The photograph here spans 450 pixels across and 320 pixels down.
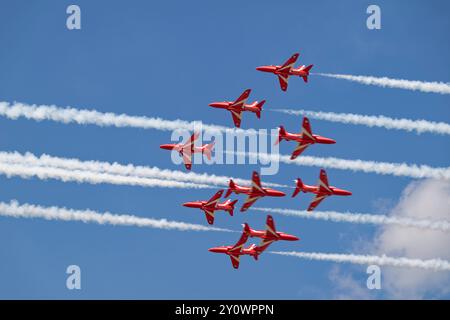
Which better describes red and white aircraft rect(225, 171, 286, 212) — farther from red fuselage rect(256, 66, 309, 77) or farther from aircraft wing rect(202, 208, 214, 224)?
red fuselage rect(256, 66, 309, 77)

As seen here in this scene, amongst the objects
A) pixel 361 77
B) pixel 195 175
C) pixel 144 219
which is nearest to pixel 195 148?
pixel 195 175

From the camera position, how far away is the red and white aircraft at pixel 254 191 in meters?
127

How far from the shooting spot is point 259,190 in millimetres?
127562

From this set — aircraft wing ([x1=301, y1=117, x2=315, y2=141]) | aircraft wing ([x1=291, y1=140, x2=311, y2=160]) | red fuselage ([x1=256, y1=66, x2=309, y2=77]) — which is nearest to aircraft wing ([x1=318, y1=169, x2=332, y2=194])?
aircraft wing ([x1=291, y1=140, x2=311, y2=160])

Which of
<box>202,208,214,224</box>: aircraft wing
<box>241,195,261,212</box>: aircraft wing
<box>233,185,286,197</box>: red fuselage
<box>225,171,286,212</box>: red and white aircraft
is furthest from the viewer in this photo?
<box>202,208,214,224</box>: aircraft wing

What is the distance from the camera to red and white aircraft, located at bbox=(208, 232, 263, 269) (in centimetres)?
13200

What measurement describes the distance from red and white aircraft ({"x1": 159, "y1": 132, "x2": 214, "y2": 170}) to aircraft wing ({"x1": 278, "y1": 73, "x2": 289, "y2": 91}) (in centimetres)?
1269

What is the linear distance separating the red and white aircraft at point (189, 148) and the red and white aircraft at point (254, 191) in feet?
17.7

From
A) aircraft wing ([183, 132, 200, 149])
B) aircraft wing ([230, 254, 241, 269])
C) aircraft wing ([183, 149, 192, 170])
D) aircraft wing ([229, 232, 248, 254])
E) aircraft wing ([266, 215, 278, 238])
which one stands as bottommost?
aircraft wing ([230, 254, 241, 269])

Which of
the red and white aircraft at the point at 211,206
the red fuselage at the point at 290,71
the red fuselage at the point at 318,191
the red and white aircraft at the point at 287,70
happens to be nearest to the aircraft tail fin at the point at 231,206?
the red and white aircraft at the point at 211,206

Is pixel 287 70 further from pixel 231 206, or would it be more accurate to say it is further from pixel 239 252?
pixel 239 252

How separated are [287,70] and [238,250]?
25111mm

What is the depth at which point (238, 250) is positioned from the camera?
5212 inches

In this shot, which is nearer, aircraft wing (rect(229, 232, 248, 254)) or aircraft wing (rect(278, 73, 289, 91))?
aircraft wing (rect(229, 232, 248, 254))
